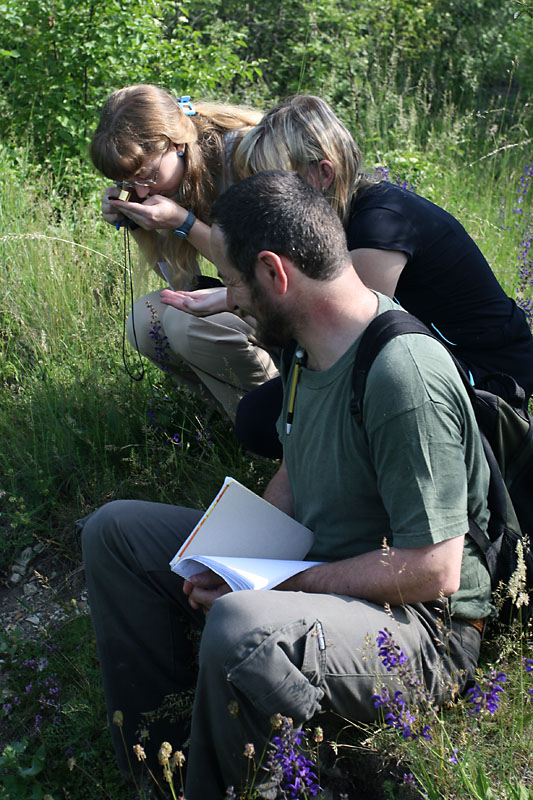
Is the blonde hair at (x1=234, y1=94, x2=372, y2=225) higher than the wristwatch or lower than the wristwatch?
higher

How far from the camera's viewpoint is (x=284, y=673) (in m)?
1.78

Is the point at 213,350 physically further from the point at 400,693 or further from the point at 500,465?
the point at 400,693

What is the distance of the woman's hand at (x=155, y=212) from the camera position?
131 inches

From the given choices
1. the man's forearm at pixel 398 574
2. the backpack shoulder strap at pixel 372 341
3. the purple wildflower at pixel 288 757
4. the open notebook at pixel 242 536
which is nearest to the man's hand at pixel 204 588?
the open notebook at pixel 242 536

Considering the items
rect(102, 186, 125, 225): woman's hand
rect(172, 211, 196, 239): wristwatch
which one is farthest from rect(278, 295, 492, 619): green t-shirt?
rect(102, 186, 125, 225): woman's hand

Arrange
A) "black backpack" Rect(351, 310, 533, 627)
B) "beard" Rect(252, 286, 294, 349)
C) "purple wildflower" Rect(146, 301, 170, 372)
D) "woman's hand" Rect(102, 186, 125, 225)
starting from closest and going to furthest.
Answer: "black backpack" Rect(351, 310, 533, 627) < "beard" Rect(252, 286, 294, 349) < "woman's hand" Rect(102, 186, 125, 225) < "purple wildflower" Rect(146, 301, 170, 372)

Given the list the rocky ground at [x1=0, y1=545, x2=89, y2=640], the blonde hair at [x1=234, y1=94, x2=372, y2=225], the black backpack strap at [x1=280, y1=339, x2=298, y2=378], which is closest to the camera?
the black backpack strap at [x1=280, y1=339, x2=298, y2=378]

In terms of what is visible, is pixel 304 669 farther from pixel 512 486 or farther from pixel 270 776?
pixel 512 486

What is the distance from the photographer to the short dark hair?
1.99 m

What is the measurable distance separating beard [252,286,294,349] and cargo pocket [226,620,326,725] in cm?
73

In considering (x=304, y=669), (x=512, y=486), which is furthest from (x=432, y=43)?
(x=304, y=669)

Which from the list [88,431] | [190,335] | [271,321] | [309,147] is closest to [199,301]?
[190,335]

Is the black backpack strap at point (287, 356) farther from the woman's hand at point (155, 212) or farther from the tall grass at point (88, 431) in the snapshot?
the woman's hand at point (155, 212)

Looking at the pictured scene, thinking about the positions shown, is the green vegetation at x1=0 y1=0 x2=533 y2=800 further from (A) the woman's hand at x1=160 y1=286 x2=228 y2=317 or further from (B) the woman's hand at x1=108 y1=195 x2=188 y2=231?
(B) the woman's hand at x1=108 y1=195 x2=188 y2=231
